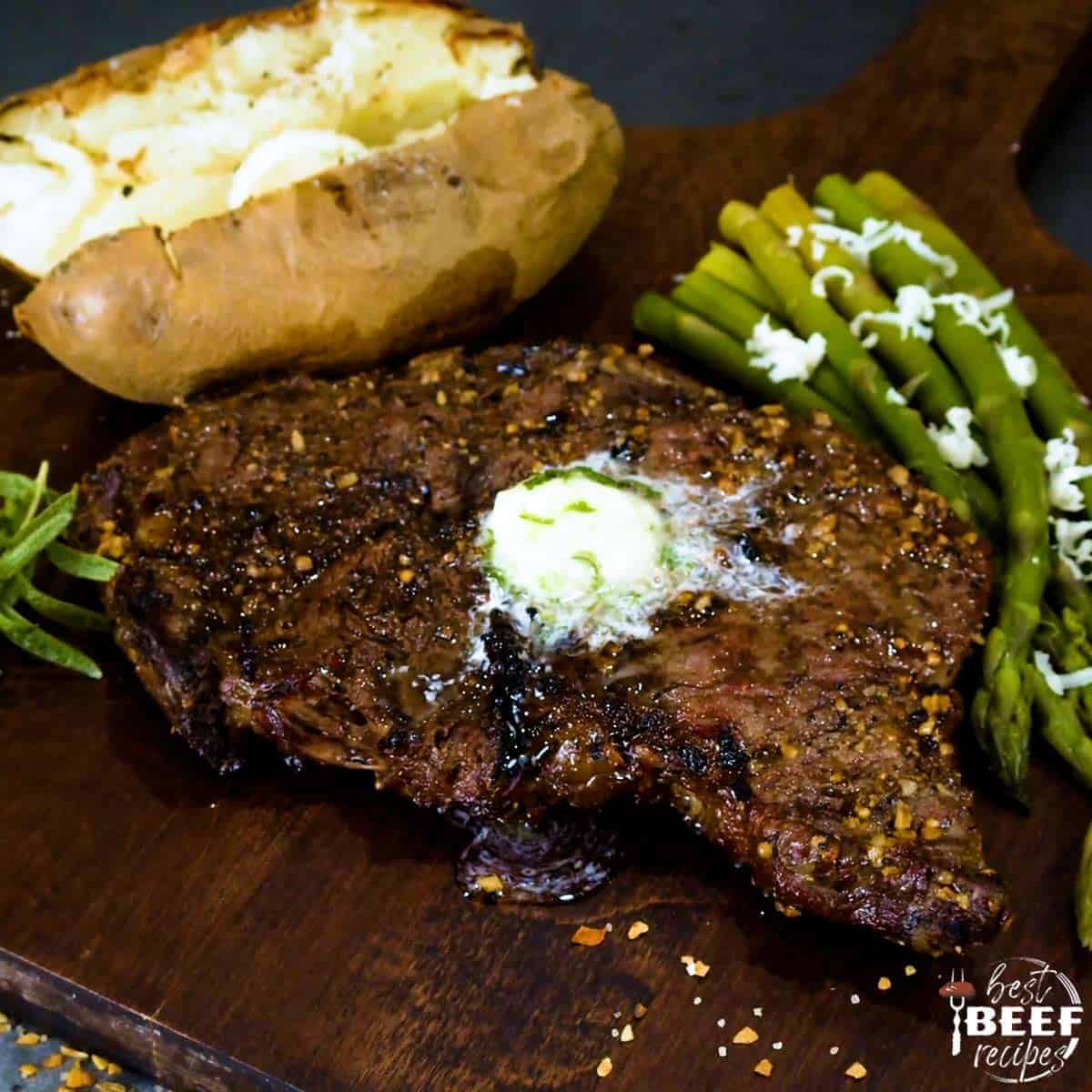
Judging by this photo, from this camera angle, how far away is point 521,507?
10.5 feet

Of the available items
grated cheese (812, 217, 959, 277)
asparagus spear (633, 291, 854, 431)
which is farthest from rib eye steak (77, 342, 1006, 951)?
grated cheese (812, 217, 959, 277)

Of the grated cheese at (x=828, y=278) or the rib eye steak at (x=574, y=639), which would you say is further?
the grated cheese at (x=828, y=278)

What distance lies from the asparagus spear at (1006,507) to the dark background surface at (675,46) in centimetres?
204

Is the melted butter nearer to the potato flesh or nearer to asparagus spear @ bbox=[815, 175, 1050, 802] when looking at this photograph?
asparagus spear @ bbox=[815, 175, 1050, 802]

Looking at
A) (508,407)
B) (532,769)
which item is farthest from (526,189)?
(532,769)

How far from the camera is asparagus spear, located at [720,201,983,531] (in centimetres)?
367

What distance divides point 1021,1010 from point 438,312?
2418 millimetres

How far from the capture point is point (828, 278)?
4.14 metres

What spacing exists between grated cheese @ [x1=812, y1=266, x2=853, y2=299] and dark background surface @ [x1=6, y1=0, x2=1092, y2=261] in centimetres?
211

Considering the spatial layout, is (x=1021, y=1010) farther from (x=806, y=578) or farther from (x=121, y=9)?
(x=121, y=9)

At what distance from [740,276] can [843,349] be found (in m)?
0.51

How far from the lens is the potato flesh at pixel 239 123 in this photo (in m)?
3.96

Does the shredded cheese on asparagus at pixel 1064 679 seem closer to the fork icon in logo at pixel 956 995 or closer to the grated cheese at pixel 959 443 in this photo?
the grated cheese at pixel 959 443

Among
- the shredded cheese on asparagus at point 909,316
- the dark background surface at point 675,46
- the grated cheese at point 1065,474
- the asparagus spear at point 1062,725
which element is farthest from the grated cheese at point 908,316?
the dark background surface at point 675,46
